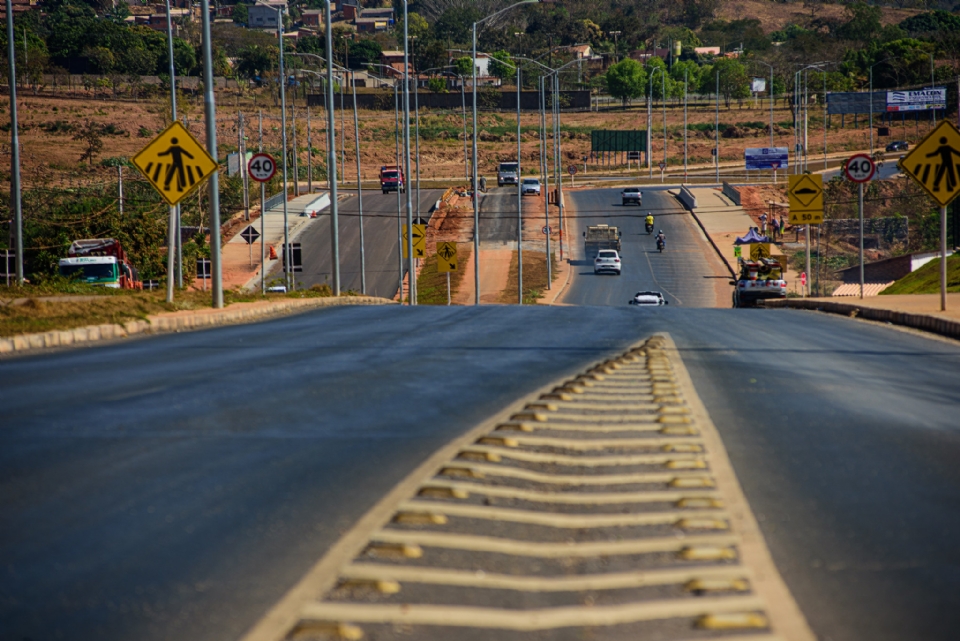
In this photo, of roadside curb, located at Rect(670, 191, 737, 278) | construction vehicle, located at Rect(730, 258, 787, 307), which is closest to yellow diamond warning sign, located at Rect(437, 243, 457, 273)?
construction vehicle, located at Rect(730, 258, 787, 307)

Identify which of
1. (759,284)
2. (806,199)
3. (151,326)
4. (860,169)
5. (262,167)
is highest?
(262,167)

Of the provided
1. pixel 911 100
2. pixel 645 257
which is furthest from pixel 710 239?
pixel 911 100

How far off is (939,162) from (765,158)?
88336 millimetres

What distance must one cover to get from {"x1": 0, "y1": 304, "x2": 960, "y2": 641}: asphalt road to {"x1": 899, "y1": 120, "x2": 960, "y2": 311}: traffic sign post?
6.57m

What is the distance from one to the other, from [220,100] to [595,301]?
357 ft

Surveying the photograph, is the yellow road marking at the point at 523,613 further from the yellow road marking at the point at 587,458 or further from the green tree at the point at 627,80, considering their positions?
the green tree at the point at 627,80

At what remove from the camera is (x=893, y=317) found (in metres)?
24.9

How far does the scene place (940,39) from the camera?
165 meters

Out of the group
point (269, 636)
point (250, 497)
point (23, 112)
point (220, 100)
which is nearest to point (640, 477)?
point (250, 497)

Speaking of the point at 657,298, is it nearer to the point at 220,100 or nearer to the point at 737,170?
the point at 737,170

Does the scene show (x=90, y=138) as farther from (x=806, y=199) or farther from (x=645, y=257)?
(x=806, y=199)

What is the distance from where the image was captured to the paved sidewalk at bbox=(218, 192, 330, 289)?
68.3 meters

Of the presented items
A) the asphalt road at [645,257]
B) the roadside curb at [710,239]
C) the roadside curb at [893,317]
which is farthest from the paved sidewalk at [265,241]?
the roadside curb at [893,317]

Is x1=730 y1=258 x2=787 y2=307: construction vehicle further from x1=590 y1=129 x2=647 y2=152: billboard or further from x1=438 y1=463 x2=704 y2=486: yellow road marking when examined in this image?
x1=590 y1=129 x2=647 y2=152: billboard
